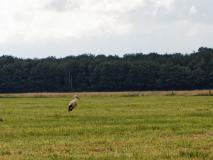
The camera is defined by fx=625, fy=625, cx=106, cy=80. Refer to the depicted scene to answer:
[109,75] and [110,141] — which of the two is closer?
[110,141]

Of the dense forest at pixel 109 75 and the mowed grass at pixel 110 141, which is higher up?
the dense forest at pixel 109 75

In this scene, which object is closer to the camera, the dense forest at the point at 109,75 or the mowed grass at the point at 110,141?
the mowed grass at the point at 110,141

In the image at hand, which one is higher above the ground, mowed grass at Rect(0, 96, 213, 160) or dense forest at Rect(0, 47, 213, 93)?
dense forest at Rect(0, 47, 213, 93)

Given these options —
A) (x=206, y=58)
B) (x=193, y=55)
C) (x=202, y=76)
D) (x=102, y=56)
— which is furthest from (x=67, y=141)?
(x=102, y=56)

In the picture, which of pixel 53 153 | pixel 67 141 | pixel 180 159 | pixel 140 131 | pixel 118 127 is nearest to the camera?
pixel 180 159

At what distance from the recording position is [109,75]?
137 metres

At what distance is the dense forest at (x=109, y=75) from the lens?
129375 mm

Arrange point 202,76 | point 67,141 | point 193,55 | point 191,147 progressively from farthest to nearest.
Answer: point 193,55 → point 202,76 → point 67,141 → point 191,147

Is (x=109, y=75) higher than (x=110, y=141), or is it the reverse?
(x=109, y=75)

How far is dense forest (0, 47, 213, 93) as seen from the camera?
129 m

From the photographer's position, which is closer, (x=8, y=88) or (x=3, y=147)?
(x=3, y=147)

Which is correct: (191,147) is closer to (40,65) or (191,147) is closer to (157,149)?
(157,149)

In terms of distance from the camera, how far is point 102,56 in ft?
583

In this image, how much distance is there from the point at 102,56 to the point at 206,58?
46.6 metres
